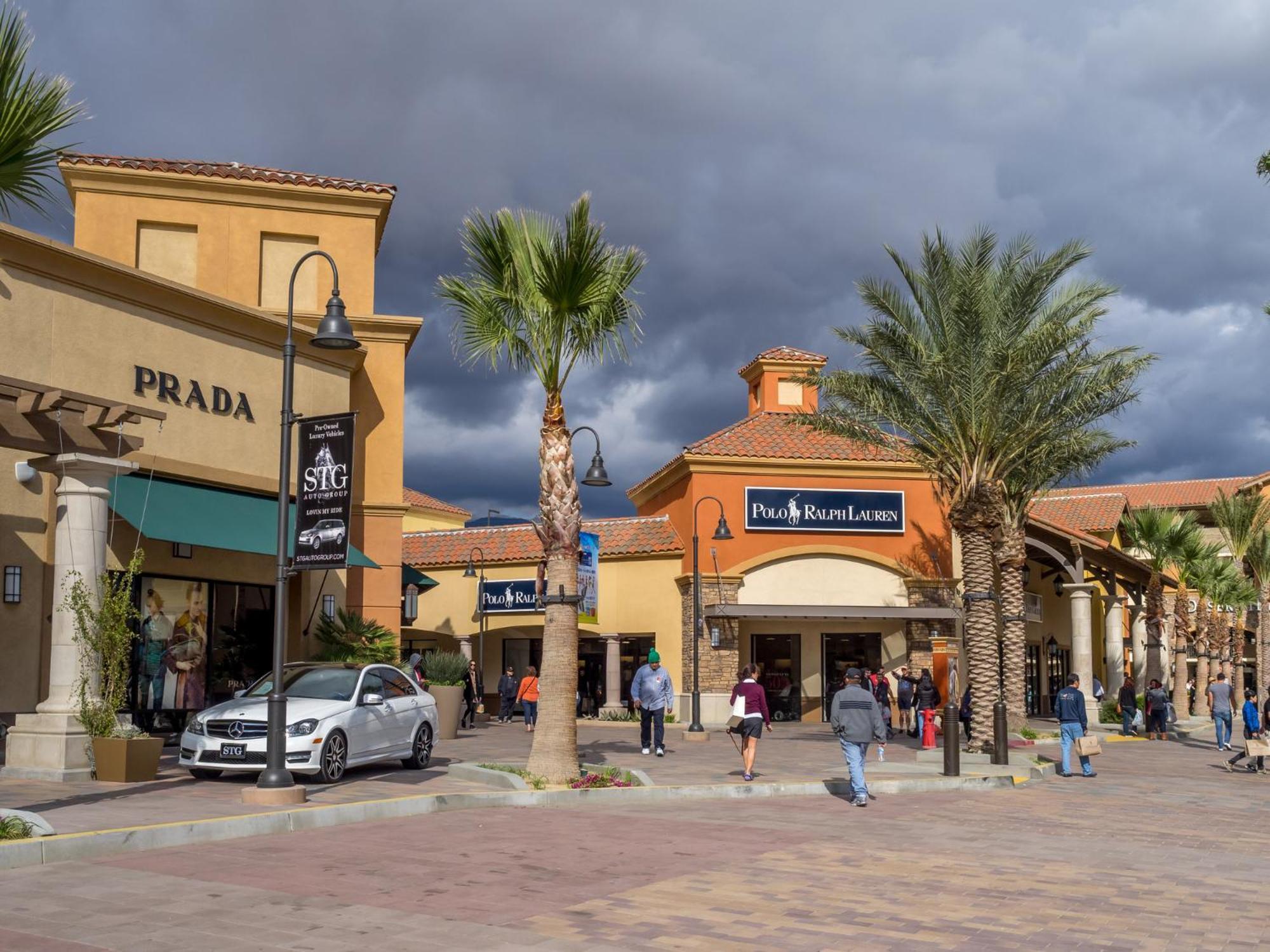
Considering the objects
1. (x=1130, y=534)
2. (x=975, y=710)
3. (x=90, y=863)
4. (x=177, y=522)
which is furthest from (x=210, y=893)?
(x=1130, y=534)

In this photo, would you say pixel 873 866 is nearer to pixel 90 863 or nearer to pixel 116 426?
pixel 90 863

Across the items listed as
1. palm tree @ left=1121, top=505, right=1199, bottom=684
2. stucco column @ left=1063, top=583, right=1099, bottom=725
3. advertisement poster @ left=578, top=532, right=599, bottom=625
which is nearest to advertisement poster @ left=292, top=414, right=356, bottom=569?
advertisement poster @ left=578, top=532, right=599, bottom=625

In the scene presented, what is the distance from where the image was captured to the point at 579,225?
15531 millimetres

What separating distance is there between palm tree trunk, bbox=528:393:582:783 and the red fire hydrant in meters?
8.81

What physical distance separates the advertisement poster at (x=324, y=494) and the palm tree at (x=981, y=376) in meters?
11.8

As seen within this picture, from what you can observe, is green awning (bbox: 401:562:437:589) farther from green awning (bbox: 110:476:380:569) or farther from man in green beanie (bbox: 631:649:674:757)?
man in green beanie (bbox: 631:649:674:757)

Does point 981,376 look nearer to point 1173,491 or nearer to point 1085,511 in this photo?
point 1085,511

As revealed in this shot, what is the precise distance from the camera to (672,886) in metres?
9.21

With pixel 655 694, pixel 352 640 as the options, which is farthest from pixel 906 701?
pixel 352 640

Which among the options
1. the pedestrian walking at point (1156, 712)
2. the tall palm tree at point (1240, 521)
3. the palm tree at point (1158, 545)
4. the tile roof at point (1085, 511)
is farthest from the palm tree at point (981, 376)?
the tile roof at point (1085, 511)

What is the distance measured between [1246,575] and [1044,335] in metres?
38.0

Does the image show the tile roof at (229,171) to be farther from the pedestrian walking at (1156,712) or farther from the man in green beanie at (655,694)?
the pedestrian walking at (1156,712)

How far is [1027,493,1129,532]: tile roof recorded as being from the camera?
51.2 meters

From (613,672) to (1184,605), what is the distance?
18.7m
